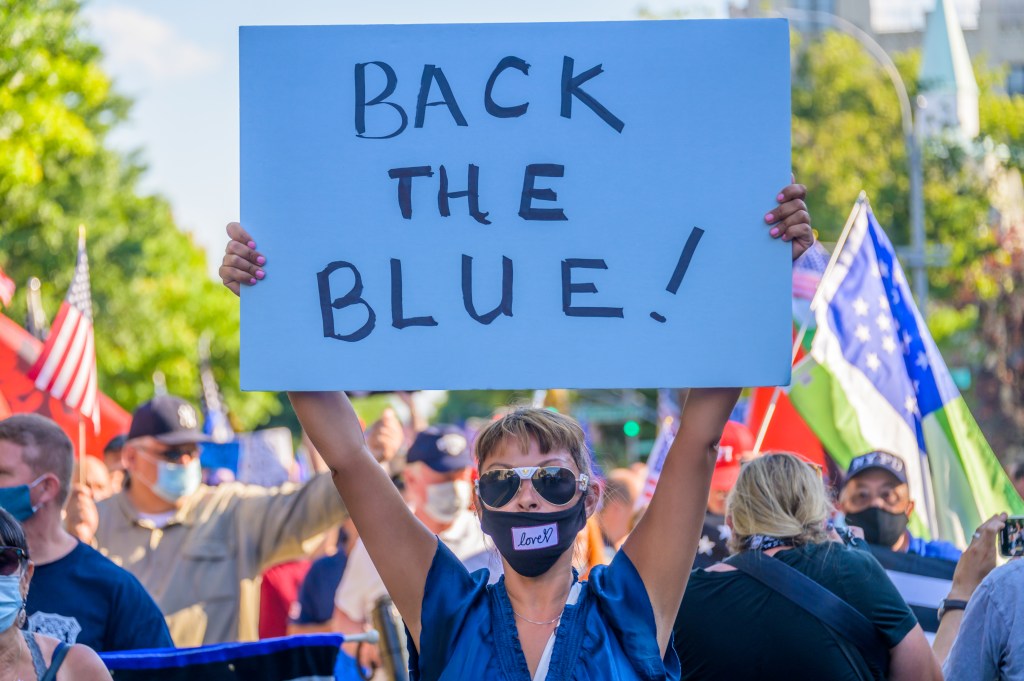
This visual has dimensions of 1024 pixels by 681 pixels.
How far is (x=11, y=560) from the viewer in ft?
11.1

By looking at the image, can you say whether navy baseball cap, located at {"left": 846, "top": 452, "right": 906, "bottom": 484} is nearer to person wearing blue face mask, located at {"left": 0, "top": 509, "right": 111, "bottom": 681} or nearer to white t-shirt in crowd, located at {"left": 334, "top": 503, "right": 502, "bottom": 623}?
white t-shirt in crowd, located at {"left": 334, "top": 503, "right": 502, "bottom": 623}

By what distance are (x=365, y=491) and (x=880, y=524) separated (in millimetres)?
3256

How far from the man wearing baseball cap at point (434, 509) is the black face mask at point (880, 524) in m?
1.81

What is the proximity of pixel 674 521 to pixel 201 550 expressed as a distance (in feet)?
11.4

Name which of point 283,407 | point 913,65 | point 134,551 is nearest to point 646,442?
point 283,407

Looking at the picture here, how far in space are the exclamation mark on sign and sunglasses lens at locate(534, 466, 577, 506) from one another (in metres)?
0.42

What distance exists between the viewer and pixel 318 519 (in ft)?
19.2

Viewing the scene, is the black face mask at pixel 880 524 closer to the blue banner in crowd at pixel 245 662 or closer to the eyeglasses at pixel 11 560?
the blue banner in crowd at pixel 245 662

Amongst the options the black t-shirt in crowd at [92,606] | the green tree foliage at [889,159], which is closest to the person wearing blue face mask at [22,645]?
the black t-shirt in crowd at [92,606]

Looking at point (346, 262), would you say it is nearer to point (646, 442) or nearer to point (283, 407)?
point (646, 442)

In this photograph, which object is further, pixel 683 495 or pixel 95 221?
pixel 95 221

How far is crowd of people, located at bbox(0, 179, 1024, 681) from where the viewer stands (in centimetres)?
301

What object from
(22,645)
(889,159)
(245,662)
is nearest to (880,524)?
(245,662)

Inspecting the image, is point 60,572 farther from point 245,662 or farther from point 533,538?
point 533,538
